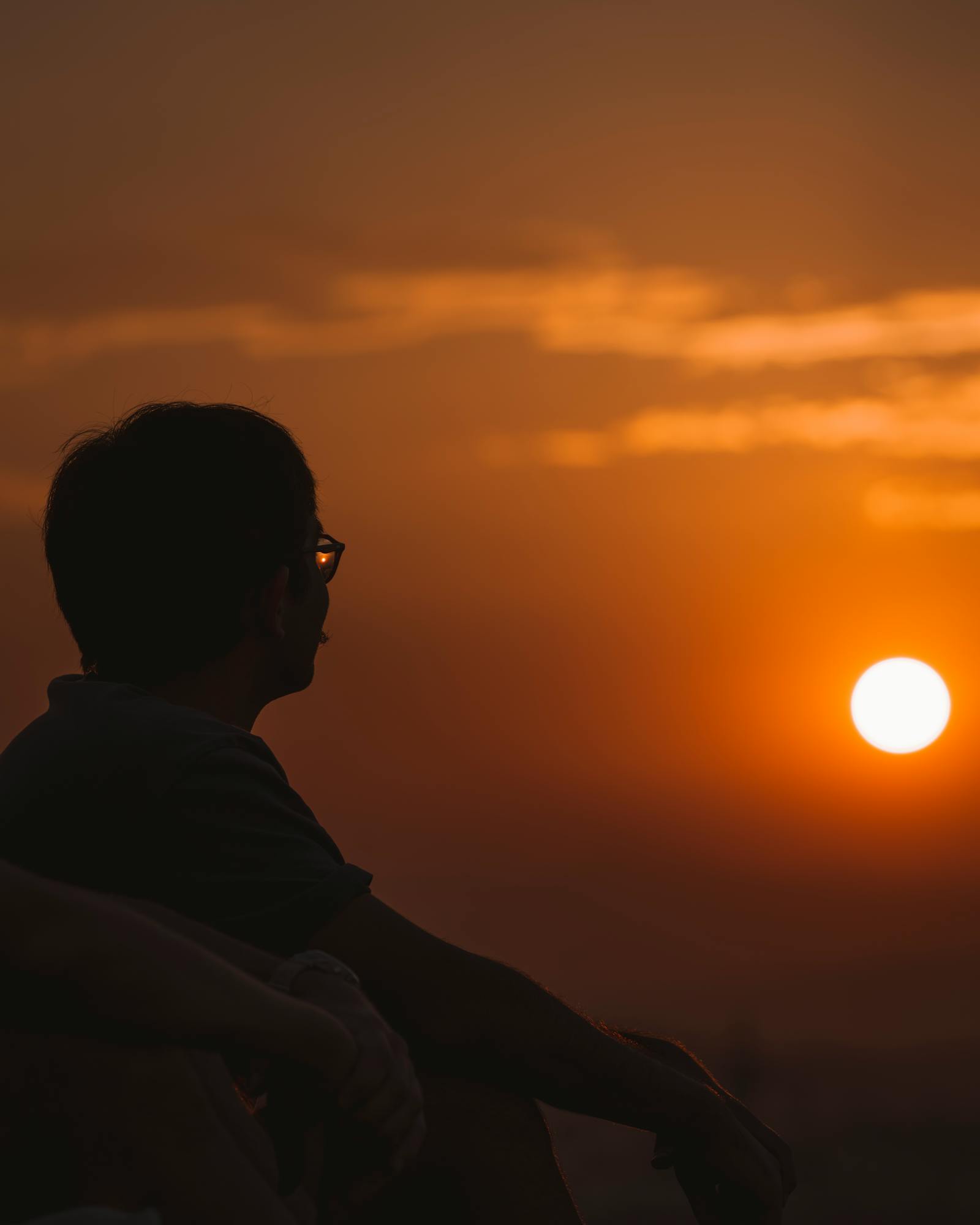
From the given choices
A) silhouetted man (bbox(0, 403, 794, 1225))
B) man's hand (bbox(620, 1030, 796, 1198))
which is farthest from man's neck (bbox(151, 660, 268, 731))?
man's hand (bbox(620, 1030, 796, 1198))

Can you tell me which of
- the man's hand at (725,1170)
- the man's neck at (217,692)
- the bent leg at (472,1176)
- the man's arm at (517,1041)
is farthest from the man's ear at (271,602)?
the man's hand at (725,1170)

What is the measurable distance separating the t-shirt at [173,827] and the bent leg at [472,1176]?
0.41 m

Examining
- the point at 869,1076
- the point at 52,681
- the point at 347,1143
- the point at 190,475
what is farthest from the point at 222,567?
the point at 869,1076

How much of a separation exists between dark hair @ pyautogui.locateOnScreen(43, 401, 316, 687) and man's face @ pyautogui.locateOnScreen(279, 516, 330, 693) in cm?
9

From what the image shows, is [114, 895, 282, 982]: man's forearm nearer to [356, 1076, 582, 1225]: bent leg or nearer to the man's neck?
[356, 1076, 582, 1225]: bent leg

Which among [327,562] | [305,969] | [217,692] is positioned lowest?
[305,969]

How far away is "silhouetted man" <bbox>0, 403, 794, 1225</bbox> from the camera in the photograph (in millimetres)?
2074

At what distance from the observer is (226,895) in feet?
6.82

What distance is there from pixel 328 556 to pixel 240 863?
1.05 meters

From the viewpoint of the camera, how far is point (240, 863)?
6.84 feet

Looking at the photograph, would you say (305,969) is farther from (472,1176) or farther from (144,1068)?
(472,1176)

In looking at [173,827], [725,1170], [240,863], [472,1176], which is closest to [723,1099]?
[725,1170]

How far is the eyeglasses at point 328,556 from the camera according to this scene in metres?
2.94

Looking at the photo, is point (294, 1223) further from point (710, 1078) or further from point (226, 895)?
point (710, 1078)
